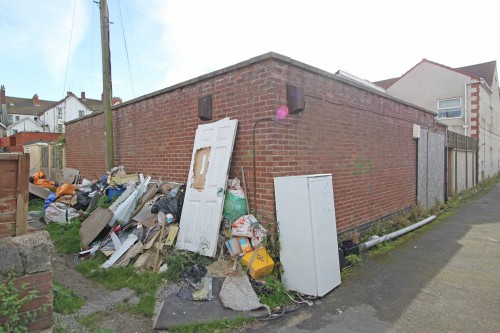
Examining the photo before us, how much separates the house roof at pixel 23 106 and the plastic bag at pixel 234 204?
5888 centimetres

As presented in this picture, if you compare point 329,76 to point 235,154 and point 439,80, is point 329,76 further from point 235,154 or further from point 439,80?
point 439,80

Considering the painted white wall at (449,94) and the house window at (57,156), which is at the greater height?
the painted white wall at (449,94)

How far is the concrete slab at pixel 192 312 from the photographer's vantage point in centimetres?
320

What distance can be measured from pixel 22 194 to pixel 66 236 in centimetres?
438

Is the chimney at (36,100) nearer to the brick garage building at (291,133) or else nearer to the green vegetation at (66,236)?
the brick garage building at (291,133)

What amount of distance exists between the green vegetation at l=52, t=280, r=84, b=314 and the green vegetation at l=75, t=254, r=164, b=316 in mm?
462

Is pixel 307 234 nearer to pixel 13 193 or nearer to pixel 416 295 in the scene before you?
pixel 416 295

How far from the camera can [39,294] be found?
7.50 ft

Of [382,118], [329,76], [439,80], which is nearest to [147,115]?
[329,76]

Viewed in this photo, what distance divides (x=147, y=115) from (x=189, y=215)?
10.7 ft

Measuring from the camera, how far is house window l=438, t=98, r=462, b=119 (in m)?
18.6

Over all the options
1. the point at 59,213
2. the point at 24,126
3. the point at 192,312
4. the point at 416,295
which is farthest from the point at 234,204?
the point at 24,126

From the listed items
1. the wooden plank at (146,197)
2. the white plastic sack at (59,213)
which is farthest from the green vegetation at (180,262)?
the white plastic sack at (59,213)

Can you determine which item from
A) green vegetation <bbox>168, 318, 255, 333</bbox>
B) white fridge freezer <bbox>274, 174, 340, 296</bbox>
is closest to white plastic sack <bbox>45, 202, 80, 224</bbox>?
green vegetation <bbox>168, 318, 255, 333</bbox>
